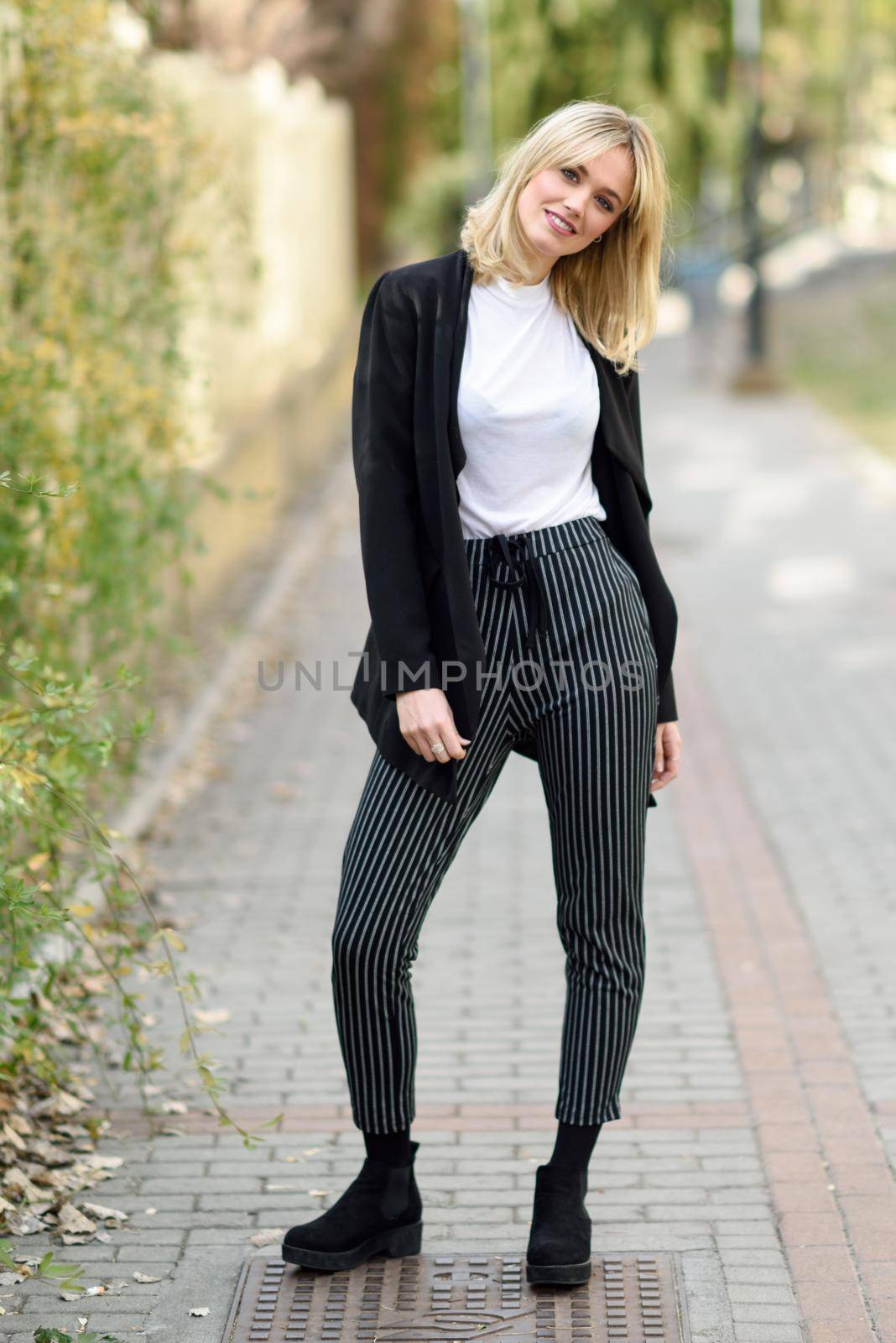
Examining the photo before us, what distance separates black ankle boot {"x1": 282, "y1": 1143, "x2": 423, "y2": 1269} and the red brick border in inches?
28.2

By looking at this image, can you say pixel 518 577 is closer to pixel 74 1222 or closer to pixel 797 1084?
pixel 74 1222

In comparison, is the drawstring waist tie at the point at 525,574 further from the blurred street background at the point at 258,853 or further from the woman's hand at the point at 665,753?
the blurred street background at the point at 258,853

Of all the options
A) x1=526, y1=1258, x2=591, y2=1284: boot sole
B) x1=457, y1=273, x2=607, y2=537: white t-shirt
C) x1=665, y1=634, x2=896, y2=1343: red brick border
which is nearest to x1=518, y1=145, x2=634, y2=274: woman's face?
x1=457, y1=273, x2=607, y2=537: white t-shirt

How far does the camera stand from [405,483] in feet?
9.66

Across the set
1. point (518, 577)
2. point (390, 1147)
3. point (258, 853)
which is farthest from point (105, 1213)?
point (258, 853)

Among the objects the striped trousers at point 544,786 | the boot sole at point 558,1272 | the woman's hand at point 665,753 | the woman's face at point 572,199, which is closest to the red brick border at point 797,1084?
the boot sole at point 558,1272

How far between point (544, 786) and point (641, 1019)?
5.60ft

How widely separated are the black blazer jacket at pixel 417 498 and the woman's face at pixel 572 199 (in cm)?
13

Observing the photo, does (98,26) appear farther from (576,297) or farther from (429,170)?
(429,170)

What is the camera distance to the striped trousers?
9.80ft

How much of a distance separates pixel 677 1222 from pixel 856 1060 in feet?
3.04

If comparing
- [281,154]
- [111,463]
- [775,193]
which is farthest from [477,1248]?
[775,193]

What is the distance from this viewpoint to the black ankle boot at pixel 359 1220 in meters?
3.21

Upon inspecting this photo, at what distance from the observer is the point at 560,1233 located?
319cm
